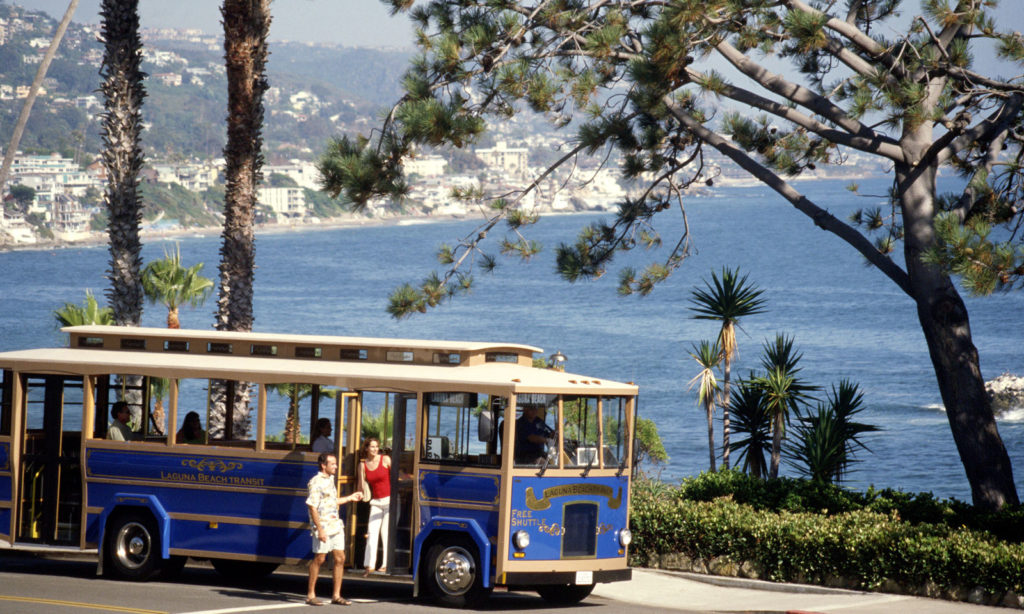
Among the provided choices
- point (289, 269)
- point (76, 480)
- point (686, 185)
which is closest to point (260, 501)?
point (76, 480)

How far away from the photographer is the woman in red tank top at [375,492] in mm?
13508

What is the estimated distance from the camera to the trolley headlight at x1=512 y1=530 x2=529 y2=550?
42.3 feet

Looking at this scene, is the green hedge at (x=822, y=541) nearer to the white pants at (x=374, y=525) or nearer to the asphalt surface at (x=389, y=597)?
the asphalt surface at (x=389, y=597)

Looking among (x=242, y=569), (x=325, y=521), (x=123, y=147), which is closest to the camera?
(x=325, y=521)

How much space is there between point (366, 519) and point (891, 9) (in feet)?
37.3

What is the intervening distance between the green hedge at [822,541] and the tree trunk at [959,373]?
3.41ft

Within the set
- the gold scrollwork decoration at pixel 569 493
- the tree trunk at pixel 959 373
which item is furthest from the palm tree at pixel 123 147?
the tree trunk at pixel 959 373

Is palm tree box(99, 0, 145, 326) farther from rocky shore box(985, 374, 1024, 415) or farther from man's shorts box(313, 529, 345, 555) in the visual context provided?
rocky shore box(985, 374, 1024, 415)

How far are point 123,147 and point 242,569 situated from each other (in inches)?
372

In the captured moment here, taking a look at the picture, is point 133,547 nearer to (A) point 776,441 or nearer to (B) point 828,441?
(A) point 776,441

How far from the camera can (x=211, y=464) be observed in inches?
566

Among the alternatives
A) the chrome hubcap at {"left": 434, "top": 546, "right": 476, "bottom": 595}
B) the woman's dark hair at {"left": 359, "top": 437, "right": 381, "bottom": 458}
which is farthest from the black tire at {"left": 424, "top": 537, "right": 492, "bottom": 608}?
the woman's dark hair at {"left": 359, "top": 437, "right": 381, "bottom": 458}

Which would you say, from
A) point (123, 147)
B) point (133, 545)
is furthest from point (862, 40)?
point (123, 147)

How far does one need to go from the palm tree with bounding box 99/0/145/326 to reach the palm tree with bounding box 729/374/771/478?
1065 cm
